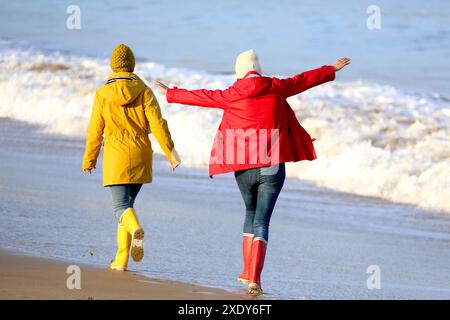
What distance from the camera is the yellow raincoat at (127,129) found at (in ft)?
27.3

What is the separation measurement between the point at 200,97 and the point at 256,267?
4.16ft

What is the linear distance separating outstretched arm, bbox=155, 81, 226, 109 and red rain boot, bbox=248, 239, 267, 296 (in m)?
1.01

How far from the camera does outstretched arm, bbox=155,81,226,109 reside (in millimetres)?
7980

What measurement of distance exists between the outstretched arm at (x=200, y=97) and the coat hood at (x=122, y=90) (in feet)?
0.98

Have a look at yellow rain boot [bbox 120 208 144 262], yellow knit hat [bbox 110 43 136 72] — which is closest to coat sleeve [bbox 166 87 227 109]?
yellow knit hat [bbox 110 43 136 72]

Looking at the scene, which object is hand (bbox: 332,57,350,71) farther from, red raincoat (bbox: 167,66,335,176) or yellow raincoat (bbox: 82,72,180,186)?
yellow raincoat (bbox: 82,72,180,186)

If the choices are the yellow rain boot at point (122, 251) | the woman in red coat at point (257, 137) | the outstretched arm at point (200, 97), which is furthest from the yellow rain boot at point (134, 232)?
the outstretched arm at point (200, 97)

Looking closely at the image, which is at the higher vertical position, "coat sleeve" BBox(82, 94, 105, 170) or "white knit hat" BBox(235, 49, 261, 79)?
"white knit hat" BBox(235, 49, 261, 79)

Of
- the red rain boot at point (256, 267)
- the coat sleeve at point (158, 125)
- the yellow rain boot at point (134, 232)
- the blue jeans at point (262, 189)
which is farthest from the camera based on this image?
the coat sleeve at point (158, 125)

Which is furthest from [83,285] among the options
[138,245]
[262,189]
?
[262,189]

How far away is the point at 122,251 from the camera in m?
8.50

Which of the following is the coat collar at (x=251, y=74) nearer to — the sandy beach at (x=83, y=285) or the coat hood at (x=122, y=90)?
the coat hood at (x=122, y=90)

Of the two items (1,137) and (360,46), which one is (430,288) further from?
(360,46)

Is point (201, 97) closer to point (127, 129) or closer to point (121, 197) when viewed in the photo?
point (127, 129)
